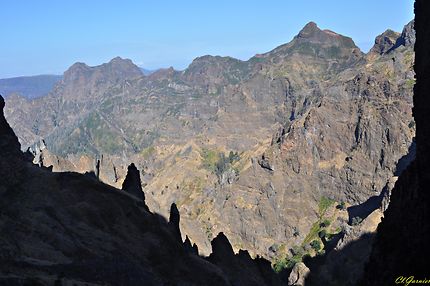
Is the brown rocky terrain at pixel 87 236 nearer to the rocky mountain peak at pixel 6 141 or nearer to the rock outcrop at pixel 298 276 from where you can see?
the rocky mountain peak at pixel 6 141

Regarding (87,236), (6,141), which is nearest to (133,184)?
(6,141)

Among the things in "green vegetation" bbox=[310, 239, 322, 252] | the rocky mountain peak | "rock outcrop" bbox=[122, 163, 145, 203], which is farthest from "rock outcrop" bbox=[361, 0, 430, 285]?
"green vegetation" bbox=[310, 239, 322, 252]

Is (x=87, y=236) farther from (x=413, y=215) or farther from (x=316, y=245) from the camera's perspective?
(x=316, y=245)

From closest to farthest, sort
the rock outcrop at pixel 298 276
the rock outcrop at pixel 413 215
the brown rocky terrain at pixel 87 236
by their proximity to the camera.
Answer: the rock outcrop at pixel 413 215 → the brown rocky terrain at pixel 87 236 → the rock outcrop at pixel 298 276

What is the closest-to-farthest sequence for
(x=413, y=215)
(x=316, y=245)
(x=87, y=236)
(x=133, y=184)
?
(x=413, y=215), (x=87, y=236), (x=133, y=184), (x=316, y=245)

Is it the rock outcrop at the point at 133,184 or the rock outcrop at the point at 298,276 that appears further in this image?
the rock outcrop at the point at 298,276

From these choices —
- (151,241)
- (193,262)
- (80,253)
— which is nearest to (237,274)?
(193,262)

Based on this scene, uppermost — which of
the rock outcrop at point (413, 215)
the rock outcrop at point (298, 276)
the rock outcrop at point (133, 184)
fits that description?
the rock outcrop at point (413, 215)

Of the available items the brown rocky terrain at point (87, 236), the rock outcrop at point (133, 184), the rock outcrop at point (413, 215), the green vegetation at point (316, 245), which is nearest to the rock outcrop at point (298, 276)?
the brown rocky terrain at point (87, 236)

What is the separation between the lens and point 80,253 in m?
61.5

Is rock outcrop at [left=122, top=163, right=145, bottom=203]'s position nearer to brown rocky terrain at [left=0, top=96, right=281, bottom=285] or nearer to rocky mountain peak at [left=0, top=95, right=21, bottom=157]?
brown rocky terrain at [left=0, top=96, right=281, bottom=285]

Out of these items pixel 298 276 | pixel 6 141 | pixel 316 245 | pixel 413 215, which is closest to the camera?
pixel 413 215

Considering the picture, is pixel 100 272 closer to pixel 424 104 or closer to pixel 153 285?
pixel 153 285

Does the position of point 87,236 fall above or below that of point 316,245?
above
